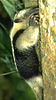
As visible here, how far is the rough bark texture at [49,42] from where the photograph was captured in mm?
844

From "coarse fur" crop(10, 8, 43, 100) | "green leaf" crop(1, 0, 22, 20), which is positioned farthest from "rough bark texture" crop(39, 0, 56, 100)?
"green leaf" crop(1, 0, 22, 20)

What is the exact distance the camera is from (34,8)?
1311 millimetres

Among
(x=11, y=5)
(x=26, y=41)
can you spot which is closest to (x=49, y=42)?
(x=26, y=41)

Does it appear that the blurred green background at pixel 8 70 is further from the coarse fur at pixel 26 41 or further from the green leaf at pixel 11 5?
the coarse fur at pixel 26 41

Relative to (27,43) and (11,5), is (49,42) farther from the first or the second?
(11,5)

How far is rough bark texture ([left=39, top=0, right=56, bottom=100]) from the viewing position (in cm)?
84

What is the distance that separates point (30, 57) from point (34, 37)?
18 cm

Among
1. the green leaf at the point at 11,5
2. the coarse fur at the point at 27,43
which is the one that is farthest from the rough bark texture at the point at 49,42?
the green leaf at the point at 11,5

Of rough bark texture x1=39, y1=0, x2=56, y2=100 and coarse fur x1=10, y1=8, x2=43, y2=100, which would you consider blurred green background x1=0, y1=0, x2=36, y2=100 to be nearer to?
coarse fur x1=10, y1=8, x2=43, y2=100

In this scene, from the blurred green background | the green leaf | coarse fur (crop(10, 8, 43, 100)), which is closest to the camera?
coarse fur (crop(10, 8, 43, 100))

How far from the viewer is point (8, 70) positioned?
9.27ft

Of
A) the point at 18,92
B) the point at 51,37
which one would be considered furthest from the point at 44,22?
the point at 18,92

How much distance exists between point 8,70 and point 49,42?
199 cm

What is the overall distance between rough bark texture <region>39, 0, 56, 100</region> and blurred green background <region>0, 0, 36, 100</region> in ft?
2.70
